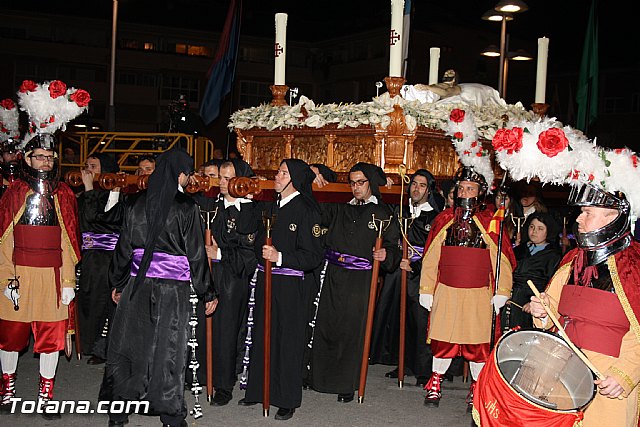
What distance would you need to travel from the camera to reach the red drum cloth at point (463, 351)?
21.1 feet

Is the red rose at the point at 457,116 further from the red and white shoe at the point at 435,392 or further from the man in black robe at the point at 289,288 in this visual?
the red and white shoe at the point at 435,392

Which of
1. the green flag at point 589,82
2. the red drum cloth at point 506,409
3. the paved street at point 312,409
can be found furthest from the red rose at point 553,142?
the green flag at point 589,82

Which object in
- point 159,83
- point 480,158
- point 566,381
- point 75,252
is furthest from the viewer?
point 159,83

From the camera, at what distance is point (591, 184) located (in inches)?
160

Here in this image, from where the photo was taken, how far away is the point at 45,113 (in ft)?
19.8

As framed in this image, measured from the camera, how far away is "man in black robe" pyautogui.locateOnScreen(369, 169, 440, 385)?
740 cm

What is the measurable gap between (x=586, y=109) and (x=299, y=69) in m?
25.0

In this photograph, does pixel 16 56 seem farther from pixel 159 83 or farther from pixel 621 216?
pixel 621 216

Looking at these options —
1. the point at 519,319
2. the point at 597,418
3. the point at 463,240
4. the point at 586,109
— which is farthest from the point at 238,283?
the point at 586,109

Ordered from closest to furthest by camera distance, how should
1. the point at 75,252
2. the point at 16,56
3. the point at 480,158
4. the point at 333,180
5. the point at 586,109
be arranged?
the point at 75,252
the point at 480,158
the point at 333,180
the point at 586,109
the point at 16,56

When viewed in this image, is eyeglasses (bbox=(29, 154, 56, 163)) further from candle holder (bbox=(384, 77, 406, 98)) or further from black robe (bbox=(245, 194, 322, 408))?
candle holder (bbox=(384, 77, 406, 98))

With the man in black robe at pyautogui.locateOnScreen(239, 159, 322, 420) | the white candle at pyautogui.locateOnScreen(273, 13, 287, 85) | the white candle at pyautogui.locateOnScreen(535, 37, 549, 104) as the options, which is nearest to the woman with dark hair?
the white candle at pyautogui.locateOnScreen(535, 37, 549, 104)

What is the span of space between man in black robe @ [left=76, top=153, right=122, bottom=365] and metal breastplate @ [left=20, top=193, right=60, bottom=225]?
1.37m

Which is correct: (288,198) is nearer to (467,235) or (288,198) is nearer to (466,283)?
(467,235)
